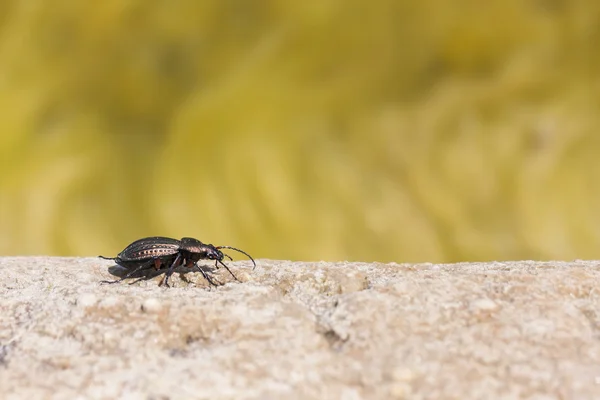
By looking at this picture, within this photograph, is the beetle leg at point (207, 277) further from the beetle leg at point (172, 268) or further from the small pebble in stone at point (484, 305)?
the small pebble in stone at point (484, 305)

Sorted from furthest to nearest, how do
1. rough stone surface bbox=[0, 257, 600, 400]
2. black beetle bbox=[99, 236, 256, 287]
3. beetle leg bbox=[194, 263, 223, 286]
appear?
black beetle bbox=[99, 236, 256, 287] → beetle leg bbox=[194, 263, 223, 286] → rough stone surface bbox=[0, 257, 600, 400]

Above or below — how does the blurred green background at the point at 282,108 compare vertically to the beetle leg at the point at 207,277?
above

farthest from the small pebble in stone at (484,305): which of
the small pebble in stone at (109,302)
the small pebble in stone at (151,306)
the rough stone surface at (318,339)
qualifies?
the small pebble in stone at (109,302)

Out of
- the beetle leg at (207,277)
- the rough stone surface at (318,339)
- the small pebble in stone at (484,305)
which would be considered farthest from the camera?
the beetle leg at (207,277)

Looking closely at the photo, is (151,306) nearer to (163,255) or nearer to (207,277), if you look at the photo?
(207,277)

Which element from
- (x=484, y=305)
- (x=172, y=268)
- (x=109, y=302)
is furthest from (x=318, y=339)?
(x=172, y=268)

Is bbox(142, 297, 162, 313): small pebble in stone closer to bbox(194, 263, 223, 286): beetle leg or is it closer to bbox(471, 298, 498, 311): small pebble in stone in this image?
bbox(194, 263, 223, 286): beetle leg

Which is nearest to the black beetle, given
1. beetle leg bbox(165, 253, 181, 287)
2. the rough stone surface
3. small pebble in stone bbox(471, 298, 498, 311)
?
beetle leg bbox(165, 253, 181, 287)

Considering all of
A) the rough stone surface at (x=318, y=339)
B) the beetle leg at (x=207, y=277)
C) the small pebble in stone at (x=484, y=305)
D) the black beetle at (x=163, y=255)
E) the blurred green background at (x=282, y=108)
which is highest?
the blurred green background at (x=282, y=108)
